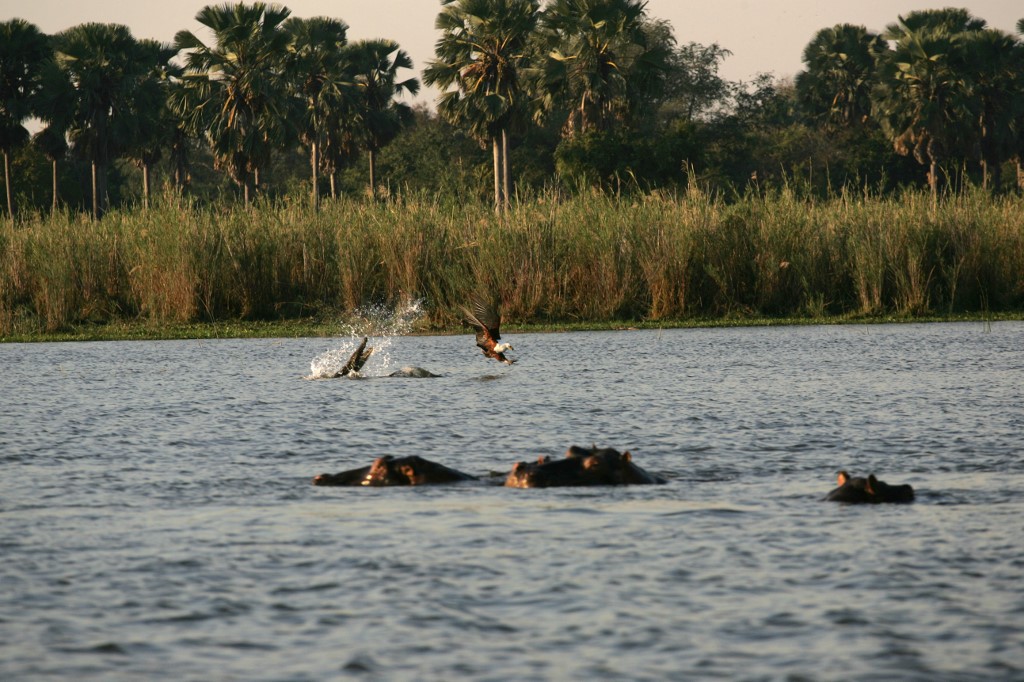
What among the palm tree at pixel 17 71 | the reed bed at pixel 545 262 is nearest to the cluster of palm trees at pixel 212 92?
the palm tree at pixel 17 71

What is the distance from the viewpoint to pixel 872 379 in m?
13.3

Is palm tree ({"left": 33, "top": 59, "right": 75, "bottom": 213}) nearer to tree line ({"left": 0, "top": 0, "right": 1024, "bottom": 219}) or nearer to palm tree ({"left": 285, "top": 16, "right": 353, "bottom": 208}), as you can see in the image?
tree line ({"left": 0, "top": 0, "right": 1024, "bottom": 219})

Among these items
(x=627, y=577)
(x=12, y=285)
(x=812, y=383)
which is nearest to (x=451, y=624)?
(x=627, y=577)

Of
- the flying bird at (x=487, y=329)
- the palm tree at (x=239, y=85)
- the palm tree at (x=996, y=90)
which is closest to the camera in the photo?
the flying bird at (x=487, y=329)

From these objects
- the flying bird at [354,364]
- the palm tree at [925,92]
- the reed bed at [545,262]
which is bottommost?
the flying bird at [354,364]

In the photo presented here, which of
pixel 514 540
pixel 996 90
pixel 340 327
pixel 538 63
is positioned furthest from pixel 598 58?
pixel 514 540

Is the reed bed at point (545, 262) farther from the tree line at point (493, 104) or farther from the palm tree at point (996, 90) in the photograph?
the palm tree at point (996, 90)

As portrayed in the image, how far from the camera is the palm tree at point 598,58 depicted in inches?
1567

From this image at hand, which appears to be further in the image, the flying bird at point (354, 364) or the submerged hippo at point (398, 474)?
the flying bird at point (354, 364)

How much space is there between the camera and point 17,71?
43.9 m

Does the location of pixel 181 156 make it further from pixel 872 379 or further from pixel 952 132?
pixel 872 379

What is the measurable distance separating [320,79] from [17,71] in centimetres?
968

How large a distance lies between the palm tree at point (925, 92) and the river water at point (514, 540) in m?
32.7

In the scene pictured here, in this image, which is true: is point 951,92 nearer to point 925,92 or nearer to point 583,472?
point 925,92
